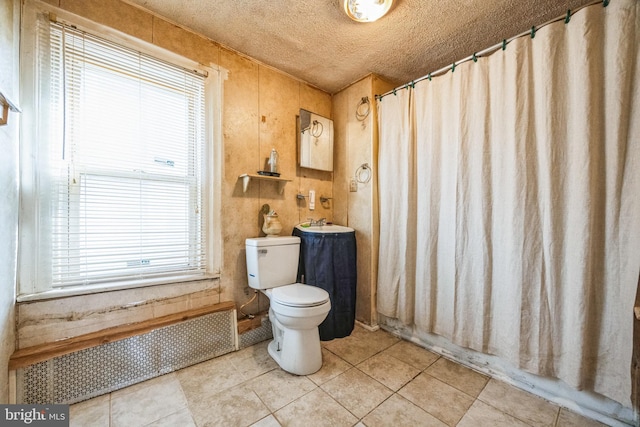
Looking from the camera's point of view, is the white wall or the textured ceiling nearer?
→ the white wall

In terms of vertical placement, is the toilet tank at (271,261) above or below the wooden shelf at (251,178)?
below

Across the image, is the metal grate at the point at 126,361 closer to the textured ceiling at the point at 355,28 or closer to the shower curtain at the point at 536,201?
the shower curtain at the point at 536,201

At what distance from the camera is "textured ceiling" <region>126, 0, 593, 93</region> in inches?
57.7

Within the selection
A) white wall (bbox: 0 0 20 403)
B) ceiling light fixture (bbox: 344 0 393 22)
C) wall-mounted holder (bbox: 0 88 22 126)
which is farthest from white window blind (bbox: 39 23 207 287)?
ceiling light fixture (bbox: 344 0 393 22)

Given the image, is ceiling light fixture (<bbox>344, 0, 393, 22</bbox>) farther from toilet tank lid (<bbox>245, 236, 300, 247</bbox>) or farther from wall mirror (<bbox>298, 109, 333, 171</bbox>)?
toilet tank lid (<bbox>245, 236, 300, 247</bbox>)

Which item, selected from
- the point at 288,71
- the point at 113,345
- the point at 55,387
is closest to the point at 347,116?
the point at 288,71

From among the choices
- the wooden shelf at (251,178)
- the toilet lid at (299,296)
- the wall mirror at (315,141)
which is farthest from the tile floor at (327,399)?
the wall mirror at (315,141)

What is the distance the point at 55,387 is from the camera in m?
1.24

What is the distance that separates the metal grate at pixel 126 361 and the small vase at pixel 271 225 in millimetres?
683

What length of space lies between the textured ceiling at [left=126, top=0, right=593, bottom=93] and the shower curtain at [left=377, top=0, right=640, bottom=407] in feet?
0.94

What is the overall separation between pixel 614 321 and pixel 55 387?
2781 mm

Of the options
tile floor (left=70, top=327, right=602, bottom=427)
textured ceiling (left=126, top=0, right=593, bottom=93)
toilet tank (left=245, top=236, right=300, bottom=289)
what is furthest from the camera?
toilet tank (left=245, top=236, right=300, bottom=289)

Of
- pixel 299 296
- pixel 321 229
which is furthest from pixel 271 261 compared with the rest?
pixel 321 229

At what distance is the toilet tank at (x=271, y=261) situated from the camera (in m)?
1.81
